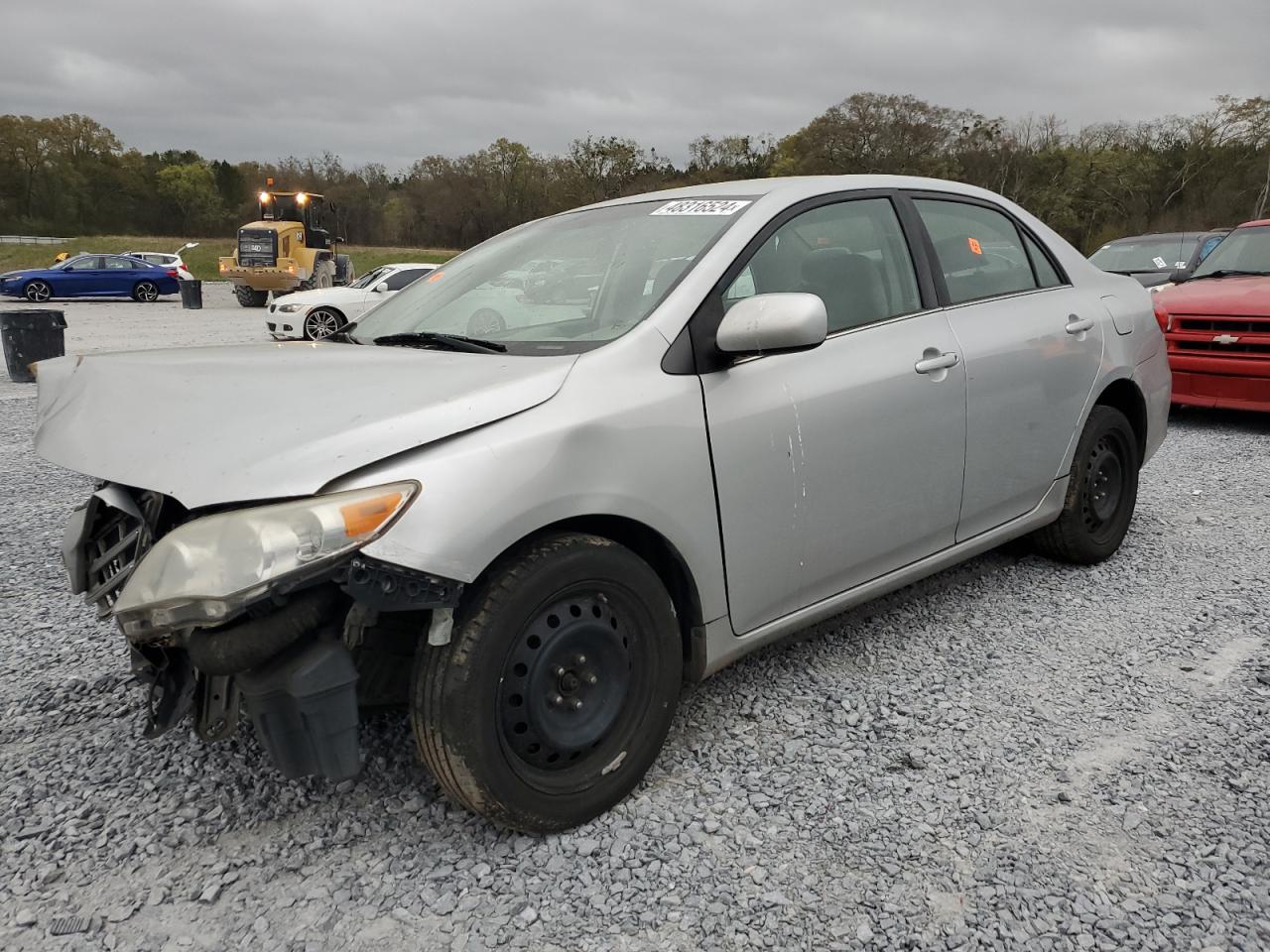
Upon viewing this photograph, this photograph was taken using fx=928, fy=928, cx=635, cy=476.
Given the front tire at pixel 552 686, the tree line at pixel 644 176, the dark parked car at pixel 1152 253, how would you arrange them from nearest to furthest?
the front tire at pixel 552 686 < the dark parked car at pixel 1152 253 < the tree line at pixel 644 176

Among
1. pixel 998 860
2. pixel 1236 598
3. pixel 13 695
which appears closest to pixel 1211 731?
pixel 998 860

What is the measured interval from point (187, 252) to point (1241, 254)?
169 ft

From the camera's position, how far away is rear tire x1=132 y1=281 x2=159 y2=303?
26.9 metres

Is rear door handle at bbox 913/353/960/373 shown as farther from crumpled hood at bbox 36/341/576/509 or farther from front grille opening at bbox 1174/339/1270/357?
front grille opening at bbox 1174/339/1270/357

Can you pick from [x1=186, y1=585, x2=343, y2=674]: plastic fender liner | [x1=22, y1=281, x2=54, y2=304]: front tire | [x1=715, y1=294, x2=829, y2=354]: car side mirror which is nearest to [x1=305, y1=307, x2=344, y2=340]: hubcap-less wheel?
[x1=715, y1=294, x2=829, y2=354]: car side mirror

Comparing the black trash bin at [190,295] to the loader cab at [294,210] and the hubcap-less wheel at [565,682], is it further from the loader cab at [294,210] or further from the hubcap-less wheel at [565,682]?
the hubcap-less wheel at [565,682]

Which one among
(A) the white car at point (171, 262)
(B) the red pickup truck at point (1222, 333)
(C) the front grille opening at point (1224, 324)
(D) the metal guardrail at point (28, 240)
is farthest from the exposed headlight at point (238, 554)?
(D) the metal guardrail at point (28, 240)

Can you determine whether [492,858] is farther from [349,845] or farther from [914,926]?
[914,926]

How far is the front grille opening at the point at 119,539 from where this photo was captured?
6.77 ft

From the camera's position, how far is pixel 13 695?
2.97 metres

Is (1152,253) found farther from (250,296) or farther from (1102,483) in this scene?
(250,296)

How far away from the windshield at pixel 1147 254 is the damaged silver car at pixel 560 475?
9.00 metres

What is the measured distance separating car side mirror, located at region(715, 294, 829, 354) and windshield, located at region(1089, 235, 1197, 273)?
1010 cm

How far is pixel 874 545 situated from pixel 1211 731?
1.10m
